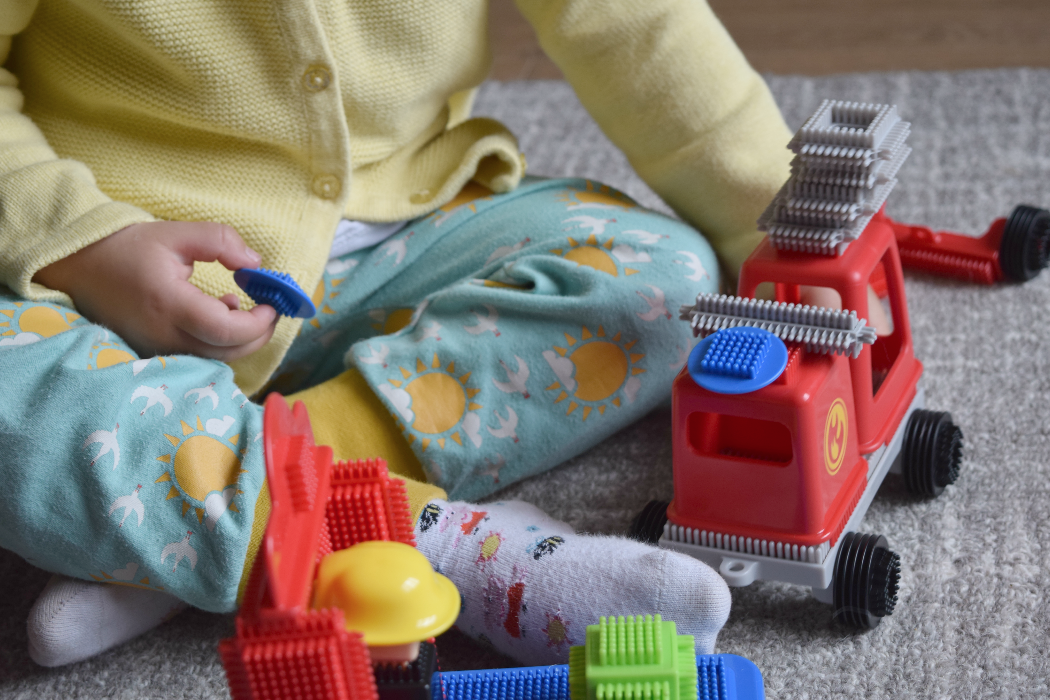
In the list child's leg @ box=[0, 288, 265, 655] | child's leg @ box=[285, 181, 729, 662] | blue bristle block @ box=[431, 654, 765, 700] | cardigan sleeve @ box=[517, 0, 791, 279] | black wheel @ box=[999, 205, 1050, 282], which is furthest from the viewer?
black wheel @ box=[999, 205, 1050, 282]

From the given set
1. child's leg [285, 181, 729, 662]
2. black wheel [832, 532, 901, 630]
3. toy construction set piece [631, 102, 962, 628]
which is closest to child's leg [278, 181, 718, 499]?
child's leg [285, 181, 729, 662]

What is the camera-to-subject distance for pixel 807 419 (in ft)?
1.88

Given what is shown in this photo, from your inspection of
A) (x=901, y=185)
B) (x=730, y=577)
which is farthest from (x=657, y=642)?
(x=901, y=185)

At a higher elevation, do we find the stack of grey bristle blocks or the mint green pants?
the stack of grey bristle blocks

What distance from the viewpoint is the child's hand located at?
2.24 ft

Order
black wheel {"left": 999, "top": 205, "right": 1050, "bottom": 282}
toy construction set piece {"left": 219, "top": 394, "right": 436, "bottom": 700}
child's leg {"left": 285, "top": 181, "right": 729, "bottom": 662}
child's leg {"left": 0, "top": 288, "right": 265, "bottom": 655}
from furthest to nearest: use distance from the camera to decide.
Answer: black wheel {"left": 999, "top": 205, "right": 1050, "bottom": 282} < child's leg {"left": 285, "top": 181, "right": 729, "bottom": 662} < child's leg {"left": 0, "top": 288, "right": 265, "bottom": 655} < toy construction set piece {"left": 219, "top": 394, "right": 436, "bottom": 700}

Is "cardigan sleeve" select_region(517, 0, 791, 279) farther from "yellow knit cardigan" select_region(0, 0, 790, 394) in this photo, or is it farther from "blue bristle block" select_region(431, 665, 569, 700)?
"blue bristle block" select_region(431, 665, 569, 700)

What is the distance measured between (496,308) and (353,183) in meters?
0.17

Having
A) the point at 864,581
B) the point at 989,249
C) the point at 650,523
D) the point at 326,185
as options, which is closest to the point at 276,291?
the point at 326,185

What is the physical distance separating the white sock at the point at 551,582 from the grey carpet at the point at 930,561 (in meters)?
0.03

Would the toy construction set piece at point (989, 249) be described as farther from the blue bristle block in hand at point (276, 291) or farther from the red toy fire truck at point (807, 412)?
the blue bristle block in hand at point (276, 291)

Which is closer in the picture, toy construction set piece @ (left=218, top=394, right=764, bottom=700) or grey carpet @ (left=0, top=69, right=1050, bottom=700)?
toy construction set piece @ (left=218, top=394, right=764, bottom=700)

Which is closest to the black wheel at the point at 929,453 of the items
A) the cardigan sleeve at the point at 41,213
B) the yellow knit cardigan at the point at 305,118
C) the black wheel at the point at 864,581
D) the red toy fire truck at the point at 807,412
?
the red toy fire truck at the point at 807,412

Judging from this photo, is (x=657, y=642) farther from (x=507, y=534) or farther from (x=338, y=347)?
(x=338, y=347)
